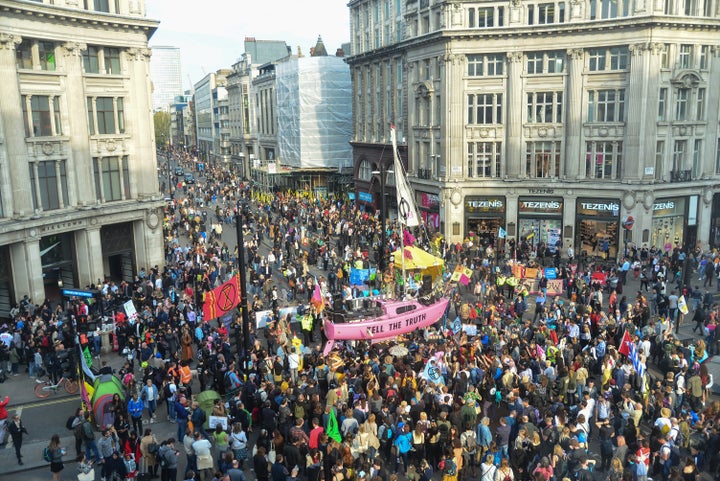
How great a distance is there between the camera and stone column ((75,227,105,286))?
1419 inches

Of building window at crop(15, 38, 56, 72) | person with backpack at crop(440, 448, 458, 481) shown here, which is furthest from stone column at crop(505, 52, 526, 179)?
person with backpack at crop(440, 448, 458, 481)

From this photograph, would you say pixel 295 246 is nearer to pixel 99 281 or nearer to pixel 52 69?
pixel 99 281

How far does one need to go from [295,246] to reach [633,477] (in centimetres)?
2992

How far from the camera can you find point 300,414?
1741cm

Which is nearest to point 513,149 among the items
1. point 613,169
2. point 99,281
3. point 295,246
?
point 613,169

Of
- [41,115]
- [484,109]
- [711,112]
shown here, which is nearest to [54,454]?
[41,115]

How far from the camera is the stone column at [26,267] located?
105 feet

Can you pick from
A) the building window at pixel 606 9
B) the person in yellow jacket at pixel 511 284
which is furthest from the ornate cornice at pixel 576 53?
the person in yellow jacket at pixel 511 284

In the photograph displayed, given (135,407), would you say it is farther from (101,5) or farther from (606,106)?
(606,106)

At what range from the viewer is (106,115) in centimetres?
3741

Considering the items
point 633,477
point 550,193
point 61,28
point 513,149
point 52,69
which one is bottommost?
point 633,477

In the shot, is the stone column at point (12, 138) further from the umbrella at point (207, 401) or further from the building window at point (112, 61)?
the umbrella at point (207, 401)

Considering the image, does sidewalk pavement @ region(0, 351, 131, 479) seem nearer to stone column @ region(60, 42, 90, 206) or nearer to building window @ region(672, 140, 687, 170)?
stone column @ region(60, 42, 90, 206)

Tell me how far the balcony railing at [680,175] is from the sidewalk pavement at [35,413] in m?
36.2
